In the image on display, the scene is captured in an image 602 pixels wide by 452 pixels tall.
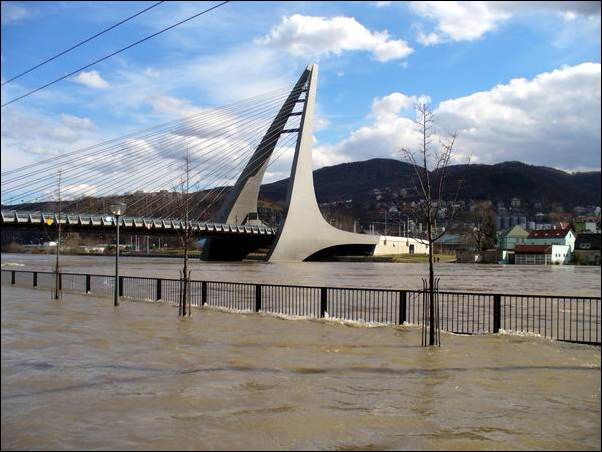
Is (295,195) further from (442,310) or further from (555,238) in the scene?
(442,310)

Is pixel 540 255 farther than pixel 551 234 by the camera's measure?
No

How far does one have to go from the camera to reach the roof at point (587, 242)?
Result: 9481cm

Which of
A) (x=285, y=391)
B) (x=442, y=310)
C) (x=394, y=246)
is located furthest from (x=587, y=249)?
(x=285, y=391)

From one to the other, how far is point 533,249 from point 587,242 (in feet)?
43.3

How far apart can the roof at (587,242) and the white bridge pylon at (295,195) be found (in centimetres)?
4170

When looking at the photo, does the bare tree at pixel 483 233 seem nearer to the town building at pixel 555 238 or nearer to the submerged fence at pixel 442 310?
the town building at pixel 555 238

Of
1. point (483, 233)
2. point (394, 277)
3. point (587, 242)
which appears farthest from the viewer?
point (483, 233)

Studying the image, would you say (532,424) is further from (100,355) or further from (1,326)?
(100,355)

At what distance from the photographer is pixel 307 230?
80.1 meters

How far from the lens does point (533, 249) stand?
298 feet

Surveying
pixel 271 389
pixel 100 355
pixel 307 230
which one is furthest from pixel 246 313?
pixel 307 230

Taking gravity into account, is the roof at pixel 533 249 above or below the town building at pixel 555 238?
below

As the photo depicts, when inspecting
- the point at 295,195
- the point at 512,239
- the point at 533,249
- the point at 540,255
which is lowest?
the point at 540,255

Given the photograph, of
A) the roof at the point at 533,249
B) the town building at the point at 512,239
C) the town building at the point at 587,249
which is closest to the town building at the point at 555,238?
the town building at the point at 587,249
